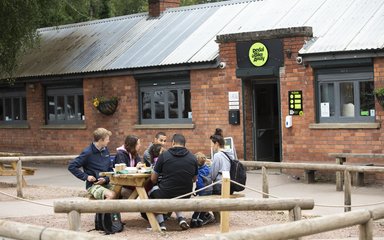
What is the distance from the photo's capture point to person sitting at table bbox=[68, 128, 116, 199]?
10.7 m

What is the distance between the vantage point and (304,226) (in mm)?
5879

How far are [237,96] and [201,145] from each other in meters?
1.80

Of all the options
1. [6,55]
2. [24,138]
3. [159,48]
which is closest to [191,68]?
[159,48]

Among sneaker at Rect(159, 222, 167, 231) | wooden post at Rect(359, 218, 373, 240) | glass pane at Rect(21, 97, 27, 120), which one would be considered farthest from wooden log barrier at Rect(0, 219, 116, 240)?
glass pane at Rect(21, 97, 27, 120)

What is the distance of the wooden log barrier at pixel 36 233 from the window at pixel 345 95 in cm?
1168

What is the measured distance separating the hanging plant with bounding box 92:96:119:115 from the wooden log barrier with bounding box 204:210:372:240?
1556 cm

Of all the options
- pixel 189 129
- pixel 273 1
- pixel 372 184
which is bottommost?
pixel 372 184

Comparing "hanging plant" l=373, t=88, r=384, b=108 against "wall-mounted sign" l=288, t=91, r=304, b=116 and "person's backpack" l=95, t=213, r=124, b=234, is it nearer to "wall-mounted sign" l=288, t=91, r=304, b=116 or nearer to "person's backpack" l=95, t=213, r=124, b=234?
"wall-mounted sign" l=288, t=91, r=304, b=116

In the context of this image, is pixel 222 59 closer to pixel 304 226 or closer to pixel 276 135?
pixel 276 135

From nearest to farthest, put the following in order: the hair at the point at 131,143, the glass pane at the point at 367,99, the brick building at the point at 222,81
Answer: the hair at the point at 131,143, the glass pane at the point at 367,99, the brick building at the point at 222,81

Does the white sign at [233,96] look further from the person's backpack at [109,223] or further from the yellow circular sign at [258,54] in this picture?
the person's backpack at [109,223]

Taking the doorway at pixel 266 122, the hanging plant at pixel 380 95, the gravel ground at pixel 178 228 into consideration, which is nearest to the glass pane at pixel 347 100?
the hanging plant at pixel 380 95

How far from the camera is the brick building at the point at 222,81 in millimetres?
16562

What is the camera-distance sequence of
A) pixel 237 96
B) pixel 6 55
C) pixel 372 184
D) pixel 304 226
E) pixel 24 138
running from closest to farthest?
1. pixel 304 226
2. pixel 372 184
3. pixel 237 96
4. pixel 6 55
5. pixel 24 138
